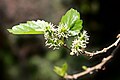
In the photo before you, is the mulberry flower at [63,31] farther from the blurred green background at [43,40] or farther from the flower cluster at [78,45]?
the blurred green background at [43,40]

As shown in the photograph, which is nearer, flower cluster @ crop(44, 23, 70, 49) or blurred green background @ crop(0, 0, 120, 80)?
flower cluster @ crop(44, 23, 70, 49)

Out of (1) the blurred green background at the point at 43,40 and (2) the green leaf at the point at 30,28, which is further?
(1) the blurred green background at the point at 43,40

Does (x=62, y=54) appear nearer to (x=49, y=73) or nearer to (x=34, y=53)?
(x=49, y=73)

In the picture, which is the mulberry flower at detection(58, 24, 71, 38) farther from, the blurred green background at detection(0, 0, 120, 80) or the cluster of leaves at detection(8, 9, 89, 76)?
the blurred green background at detection(0, 0, 120, 80)

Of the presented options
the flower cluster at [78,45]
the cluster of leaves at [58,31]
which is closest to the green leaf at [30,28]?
the cluster of leaves at [58,31]

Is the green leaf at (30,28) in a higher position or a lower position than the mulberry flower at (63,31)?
higher

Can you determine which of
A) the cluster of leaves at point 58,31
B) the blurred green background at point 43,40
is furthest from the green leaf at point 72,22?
the blurred green background at point 43,40

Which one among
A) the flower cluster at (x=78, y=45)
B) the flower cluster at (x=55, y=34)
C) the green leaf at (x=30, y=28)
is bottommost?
the flower cluster at (x=78, y=45)

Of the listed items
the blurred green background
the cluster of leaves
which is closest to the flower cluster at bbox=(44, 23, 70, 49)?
the cluster of leaves
